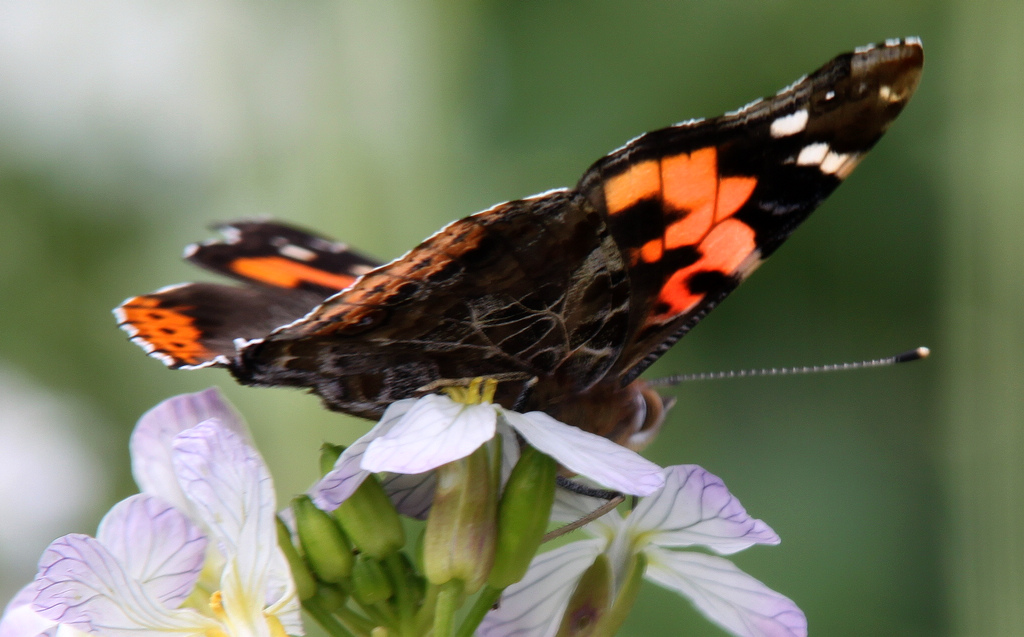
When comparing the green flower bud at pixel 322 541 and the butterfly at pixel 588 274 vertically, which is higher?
the butterfly at pixel 588 274

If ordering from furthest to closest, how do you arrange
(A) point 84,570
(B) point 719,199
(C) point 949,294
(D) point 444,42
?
(D) point 444,42 < (C) point 949,294 < (B) point 719,199 < (A) point 84,570

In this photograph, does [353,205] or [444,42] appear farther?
[444,42]

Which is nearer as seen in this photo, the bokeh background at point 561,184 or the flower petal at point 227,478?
the flower petal at point 227,478

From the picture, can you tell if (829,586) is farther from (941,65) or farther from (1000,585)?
(941,65)

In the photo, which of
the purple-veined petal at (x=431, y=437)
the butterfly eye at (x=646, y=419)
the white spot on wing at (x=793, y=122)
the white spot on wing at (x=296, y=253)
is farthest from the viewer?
the white spot on wing at (x=296, y=253)

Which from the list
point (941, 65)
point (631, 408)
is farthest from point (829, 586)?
point (631, 408)

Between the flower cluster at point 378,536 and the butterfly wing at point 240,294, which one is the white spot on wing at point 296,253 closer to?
the butterfly wing at point 240,294

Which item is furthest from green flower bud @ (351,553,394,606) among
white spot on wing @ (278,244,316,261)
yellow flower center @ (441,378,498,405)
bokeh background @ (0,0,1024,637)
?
bokeh background @ (0,0,1024,637)

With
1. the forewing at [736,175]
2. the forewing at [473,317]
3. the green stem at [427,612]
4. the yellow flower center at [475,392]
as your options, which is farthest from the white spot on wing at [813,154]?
the green stem at [427,612]

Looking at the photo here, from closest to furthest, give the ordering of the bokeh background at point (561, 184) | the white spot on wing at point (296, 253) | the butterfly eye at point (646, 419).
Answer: the butterfly eye at point (646, 419), the white spot on wing at point (296, 253), the bokeh background at point (561, 184)
